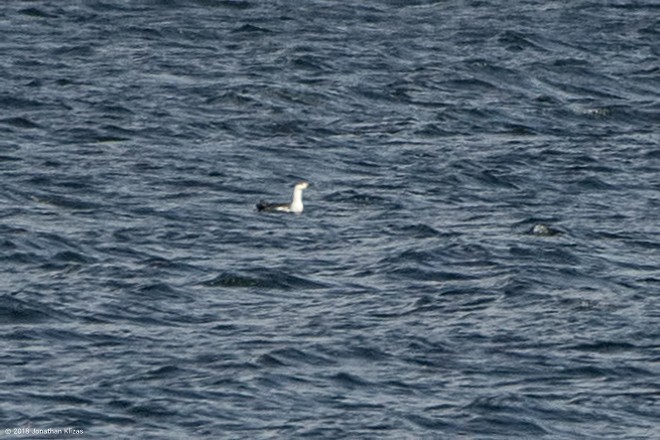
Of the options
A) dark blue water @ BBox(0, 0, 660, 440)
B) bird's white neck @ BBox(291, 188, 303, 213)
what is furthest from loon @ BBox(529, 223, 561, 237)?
bird's white neck @ BBox(291, 188, 303, 213)

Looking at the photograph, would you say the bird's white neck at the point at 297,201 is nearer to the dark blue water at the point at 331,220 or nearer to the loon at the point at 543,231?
the dark blue water at the point at 331,220

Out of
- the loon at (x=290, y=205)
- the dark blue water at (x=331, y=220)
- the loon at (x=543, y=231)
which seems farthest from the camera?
the loon at (x=290, y=205)

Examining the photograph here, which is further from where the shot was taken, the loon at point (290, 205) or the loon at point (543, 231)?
the loon at point (290, 205)

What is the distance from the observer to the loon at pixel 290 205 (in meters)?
35.4

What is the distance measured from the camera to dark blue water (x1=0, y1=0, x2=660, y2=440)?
26.2 meters

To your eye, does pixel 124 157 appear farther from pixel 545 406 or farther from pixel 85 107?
pixel 545 406

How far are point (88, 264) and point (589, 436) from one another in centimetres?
970

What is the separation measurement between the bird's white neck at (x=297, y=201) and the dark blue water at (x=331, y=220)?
136 mm

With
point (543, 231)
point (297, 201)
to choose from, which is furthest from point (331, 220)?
point (543, 231)

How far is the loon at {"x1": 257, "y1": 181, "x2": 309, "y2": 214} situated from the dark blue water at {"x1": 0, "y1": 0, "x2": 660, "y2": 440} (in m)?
0.16

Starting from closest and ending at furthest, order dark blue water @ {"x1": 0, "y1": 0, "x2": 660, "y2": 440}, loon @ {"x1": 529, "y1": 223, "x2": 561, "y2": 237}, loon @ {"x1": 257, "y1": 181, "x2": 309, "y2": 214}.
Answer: dark blue water @ {"x1": 0, "y1": 0, "x2": 660, "y2": 440} < loon @ {"x1": 529, "y1": 223, "x2": 561, "y2": 237} < loon @ {"x1": 257, "y1": 181, "x2": 309, "y2": 214}

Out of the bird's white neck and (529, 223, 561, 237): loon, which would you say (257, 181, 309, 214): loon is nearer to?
the bird's white neck

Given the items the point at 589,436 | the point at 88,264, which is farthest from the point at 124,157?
the point at 589,436

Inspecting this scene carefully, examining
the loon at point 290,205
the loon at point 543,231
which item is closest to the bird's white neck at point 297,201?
the loon at point 290,205
